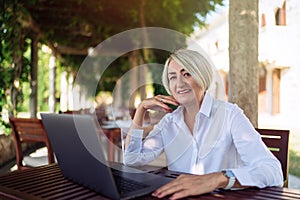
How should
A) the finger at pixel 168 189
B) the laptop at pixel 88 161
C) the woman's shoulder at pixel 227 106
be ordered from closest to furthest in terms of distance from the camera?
the laptop at pixel 88 161, the finger at pixel 168 189, the woman's shoulder at pixel 227 106

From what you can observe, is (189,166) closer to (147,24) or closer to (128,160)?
(128,160)

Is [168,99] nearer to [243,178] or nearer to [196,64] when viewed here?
[196,64]

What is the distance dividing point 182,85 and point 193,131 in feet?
0.70

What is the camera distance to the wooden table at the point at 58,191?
997 mm

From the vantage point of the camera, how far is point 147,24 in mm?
7348

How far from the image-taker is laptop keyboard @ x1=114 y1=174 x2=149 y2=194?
40.1 inches

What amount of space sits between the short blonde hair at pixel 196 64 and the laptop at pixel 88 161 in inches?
17.8

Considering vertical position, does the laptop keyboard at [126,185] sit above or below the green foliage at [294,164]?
above

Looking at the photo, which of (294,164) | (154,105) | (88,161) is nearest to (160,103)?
(154,105)

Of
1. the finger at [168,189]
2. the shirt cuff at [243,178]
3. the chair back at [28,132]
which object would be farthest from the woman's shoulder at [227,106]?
the chair back at [28,132]

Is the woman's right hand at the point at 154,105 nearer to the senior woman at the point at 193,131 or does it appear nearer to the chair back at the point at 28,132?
the senior woman at the point at 193,131

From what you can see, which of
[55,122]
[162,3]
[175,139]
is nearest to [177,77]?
[175,139]

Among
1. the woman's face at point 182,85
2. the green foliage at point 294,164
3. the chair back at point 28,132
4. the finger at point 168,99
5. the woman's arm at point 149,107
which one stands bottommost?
the green foliage at point 294,164

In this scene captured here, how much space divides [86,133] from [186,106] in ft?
2.51
